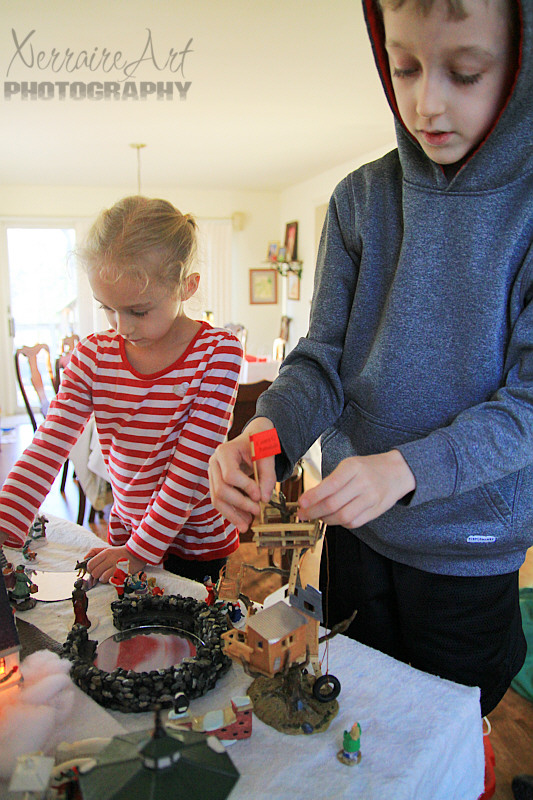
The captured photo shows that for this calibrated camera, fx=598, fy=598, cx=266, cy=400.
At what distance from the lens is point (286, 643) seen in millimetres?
653

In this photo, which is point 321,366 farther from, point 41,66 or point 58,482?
point 58,482

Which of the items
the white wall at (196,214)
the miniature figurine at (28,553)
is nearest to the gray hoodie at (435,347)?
the miniature figurine at (28,553)

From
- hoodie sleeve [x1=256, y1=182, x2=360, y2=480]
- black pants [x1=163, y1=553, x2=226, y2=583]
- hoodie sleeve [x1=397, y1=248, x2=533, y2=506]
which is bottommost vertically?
black pants [x1=163, y1=553, x2=226, y2=583]

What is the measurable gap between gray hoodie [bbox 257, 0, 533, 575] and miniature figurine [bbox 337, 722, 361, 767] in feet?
0.77

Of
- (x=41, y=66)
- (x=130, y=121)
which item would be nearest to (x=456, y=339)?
(x=41, y=66)

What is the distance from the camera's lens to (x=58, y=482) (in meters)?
4.44

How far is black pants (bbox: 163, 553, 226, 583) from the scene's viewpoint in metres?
1.19

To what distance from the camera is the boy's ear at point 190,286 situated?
1209mm

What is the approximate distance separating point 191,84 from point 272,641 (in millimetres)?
3486

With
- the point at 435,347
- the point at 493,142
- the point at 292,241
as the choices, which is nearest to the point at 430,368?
the point at 435,347

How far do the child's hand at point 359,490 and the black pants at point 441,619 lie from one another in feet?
0.77

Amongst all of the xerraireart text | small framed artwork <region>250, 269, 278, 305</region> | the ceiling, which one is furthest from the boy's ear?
small framed artwork <region>250, 269, 278, 305</region>

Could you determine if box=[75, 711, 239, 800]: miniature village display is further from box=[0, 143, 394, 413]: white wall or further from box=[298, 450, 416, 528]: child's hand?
box=[0, 143, 394, 413]: white wall

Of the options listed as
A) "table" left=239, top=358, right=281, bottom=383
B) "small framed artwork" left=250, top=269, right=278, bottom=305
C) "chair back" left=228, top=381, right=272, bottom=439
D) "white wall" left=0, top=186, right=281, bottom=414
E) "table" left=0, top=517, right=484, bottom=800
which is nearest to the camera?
"table" left=0, top=517, right=484, bottom=800
